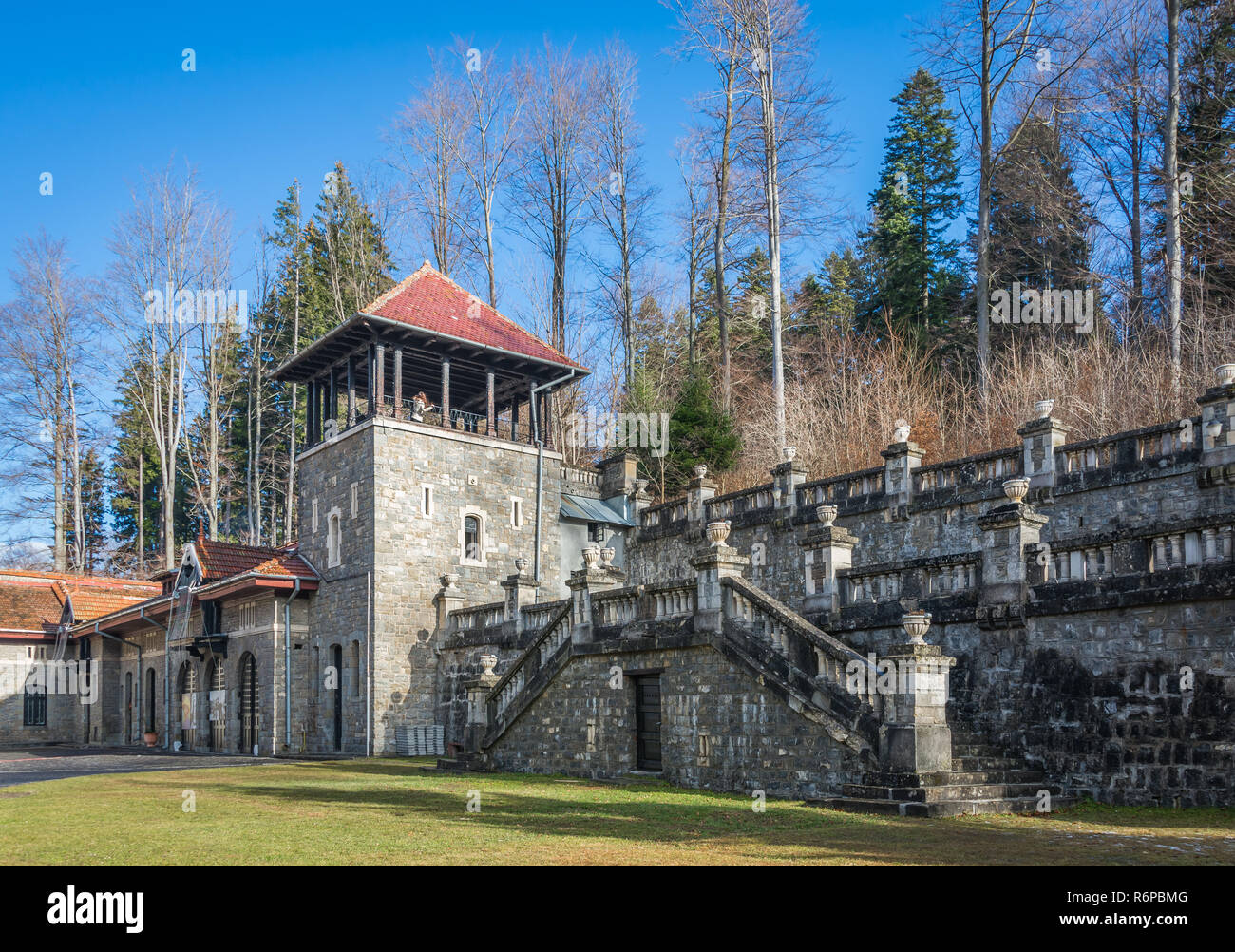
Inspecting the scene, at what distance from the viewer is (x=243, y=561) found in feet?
109

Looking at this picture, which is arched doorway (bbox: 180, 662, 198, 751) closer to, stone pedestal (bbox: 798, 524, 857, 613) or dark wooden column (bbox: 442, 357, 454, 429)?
dark wooden column (bbox: 442, 357, 454, 429)

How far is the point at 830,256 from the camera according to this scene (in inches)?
2163

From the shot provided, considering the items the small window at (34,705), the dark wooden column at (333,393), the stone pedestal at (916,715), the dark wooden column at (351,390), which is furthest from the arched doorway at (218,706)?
the stone pedestal at (916,715)

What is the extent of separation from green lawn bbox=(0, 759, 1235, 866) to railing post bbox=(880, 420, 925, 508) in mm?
8761

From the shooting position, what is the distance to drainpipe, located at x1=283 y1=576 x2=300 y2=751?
93.8ft

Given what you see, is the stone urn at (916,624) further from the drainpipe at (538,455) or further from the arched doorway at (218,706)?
the arched doorway at (218,706)

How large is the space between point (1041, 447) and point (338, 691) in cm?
1825

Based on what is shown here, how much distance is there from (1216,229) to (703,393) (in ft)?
47.8

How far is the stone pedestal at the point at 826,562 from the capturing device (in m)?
16.9

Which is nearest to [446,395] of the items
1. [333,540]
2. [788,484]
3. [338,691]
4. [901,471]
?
[333,540]

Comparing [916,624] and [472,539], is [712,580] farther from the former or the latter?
[472,539]

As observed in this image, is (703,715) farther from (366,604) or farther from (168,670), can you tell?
(168,670)

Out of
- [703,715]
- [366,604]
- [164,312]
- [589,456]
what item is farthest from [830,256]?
[703,715]

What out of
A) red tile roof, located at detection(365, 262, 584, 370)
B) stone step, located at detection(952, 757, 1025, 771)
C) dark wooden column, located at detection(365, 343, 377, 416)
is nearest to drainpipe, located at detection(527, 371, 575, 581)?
red tile roof, located at detection(365, 262, 584, 370)
